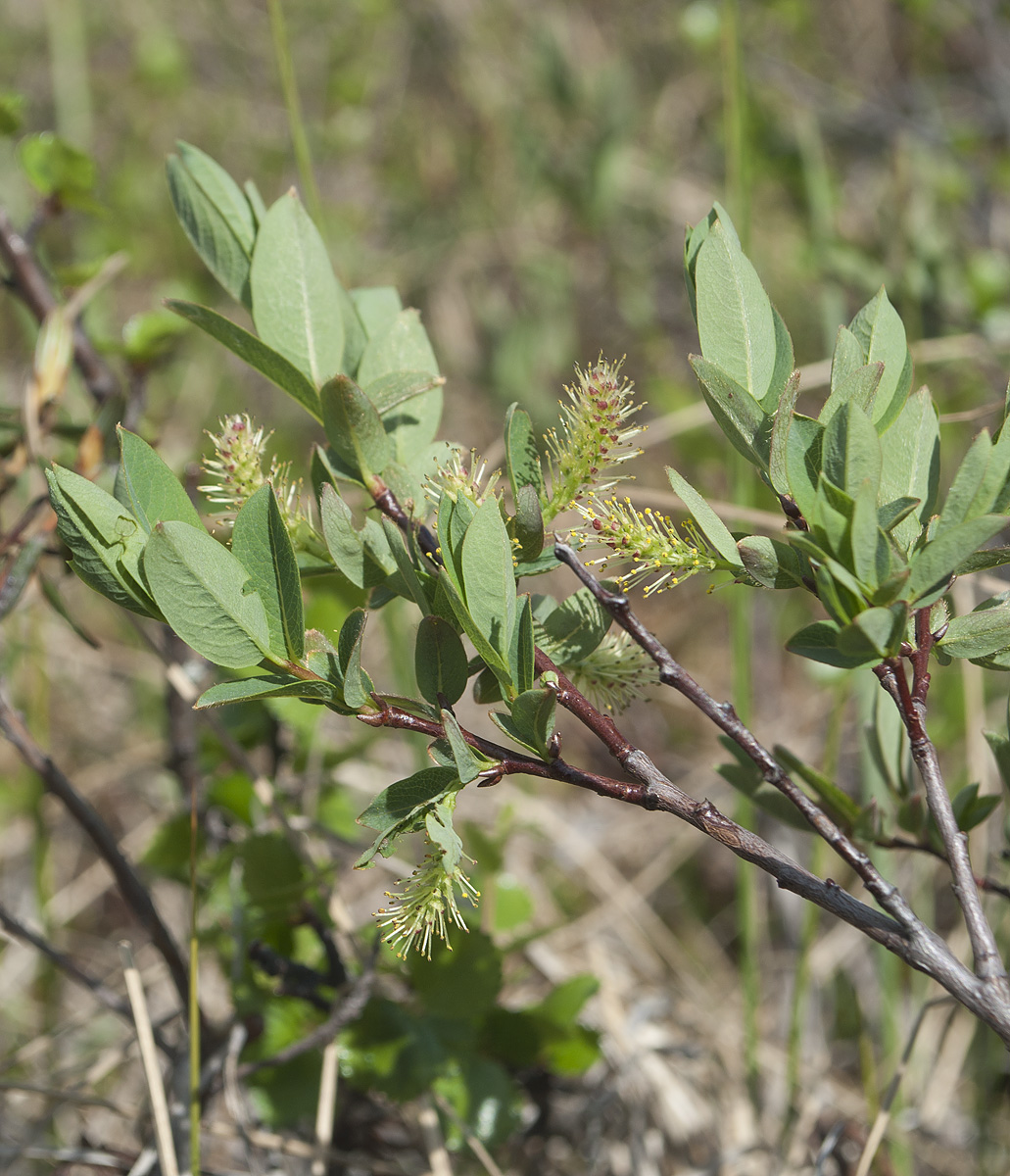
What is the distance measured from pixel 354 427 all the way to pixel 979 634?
394 millimetres

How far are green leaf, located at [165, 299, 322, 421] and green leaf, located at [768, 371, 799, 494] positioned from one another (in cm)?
30

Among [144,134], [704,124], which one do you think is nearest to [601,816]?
[704,124]

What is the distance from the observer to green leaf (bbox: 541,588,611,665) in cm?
62

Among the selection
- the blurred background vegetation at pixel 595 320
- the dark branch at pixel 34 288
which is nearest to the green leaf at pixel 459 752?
the blurred background vegetation at pixel 595 320

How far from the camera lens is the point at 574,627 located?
63 cm

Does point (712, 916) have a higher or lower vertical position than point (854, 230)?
lower

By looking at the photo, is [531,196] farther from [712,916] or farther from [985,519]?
[985,519]

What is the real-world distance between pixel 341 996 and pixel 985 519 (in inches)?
29.8

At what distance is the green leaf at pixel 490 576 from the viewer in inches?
20.6

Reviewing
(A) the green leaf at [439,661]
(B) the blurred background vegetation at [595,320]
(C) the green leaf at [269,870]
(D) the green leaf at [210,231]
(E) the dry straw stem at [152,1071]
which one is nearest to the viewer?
(A) the green leaf at [439,661]

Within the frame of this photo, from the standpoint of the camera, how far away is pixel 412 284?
3086mm

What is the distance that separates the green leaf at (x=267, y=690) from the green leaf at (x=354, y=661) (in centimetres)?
2

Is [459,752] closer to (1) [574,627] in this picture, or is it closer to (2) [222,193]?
(1) [574,627]

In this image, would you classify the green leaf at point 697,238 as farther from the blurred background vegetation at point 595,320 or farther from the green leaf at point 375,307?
the blurred background vegetation at point 595,320
